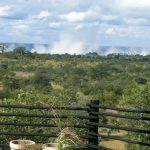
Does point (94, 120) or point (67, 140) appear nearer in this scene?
point (67, 140)

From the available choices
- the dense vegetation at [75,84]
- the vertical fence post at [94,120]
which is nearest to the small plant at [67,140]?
the vertical fence post at [94,120]

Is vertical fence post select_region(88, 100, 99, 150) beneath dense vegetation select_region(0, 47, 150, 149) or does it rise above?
above

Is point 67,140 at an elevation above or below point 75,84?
above

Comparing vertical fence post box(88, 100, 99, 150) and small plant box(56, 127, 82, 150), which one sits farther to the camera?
vertical fence post box(88, 100, 99, 150)

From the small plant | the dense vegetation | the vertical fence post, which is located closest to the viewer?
the small plant

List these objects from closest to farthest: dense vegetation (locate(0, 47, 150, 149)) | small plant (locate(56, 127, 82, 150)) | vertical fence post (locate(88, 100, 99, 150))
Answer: small plant (locate(56, 127, 82, 150)), vertical fence post (locate(88, 100, 99, 150)), dense vegetation (locate(0, 47, 150, 149))

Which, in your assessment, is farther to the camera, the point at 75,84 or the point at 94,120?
the point at 75,84

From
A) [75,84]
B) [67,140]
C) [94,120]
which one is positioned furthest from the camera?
[75,84]

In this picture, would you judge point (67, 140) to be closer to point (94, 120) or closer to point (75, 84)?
point (94, 120)

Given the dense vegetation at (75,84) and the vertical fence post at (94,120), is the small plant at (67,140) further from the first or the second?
the dense vegetation at (75,84)

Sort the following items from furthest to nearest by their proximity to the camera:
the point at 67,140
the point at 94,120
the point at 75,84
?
1. the point at 75,84
2. the point at 94,120
3. the point at 67,140

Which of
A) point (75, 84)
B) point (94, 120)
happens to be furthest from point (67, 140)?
point (75, 84)

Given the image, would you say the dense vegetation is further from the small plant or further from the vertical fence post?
the small plant

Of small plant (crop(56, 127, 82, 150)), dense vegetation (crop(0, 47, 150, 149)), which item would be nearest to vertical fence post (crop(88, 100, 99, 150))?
small plant (crop(56, 127, 82, 150))
